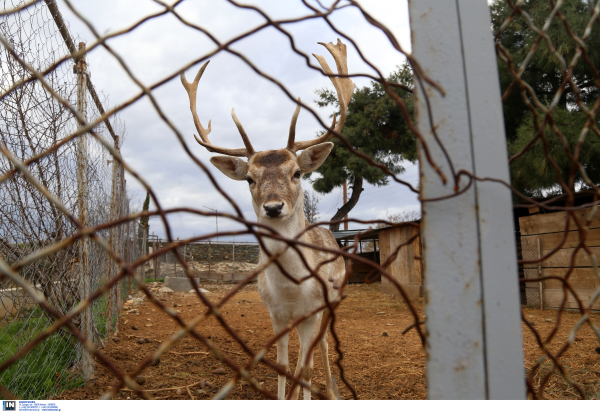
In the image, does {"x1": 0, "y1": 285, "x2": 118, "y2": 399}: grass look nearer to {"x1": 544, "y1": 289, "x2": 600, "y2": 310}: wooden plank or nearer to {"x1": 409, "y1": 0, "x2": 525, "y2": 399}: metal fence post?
{"x1": 409, "y1": 0, "x2": 525, "y2": 399}: metal fence post

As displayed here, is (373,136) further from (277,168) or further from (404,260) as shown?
(277,168)

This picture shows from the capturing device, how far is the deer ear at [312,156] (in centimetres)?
316

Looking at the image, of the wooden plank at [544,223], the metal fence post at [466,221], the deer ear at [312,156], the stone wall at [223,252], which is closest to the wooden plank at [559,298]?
the wooden plank at [544,223]

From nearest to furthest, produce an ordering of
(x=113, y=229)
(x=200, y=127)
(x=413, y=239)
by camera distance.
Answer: (x=413, y=239), (x=200, y=127), (x=113, y=229)

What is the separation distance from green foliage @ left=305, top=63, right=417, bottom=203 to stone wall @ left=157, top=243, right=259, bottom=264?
219 inches

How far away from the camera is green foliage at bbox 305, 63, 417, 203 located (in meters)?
13.8

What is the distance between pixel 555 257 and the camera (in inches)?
269

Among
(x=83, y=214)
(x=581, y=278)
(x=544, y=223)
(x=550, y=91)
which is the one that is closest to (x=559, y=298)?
(x=581, y=278)

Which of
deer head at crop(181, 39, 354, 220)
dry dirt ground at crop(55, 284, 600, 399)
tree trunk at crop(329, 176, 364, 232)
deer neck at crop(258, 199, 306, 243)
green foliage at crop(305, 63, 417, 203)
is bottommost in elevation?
dry dirt ground at crop(55, 284, 600, 399)

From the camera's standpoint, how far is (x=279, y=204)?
2.56 meters

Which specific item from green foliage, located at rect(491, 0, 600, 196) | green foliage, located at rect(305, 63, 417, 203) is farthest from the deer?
green foliage, located at rect(305, 63, 417, 203)

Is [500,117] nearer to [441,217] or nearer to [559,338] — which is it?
[441,217]

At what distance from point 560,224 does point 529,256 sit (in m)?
0.85

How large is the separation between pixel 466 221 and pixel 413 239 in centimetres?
18
